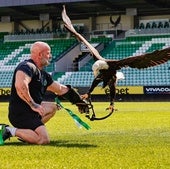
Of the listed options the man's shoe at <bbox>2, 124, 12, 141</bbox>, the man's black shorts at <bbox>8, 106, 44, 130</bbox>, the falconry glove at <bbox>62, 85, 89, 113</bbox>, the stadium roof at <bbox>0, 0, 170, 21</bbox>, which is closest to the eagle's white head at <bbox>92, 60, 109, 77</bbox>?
the falconry glove at <bbox>62, 85, 89, 113</bbox>

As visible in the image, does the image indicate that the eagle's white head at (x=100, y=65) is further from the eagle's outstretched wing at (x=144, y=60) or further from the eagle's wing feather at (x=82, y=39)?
the eagle's wing feather at (x=82, y=39)

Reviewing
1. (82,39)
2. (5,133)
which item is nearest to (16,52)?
(82,39)

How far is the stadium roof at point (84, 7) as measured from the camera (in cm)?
4450

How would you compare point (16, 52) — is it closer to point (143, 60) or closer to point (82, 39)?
point (82, 39)

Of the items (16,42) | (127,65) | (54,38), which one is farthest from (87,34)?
(127,65)

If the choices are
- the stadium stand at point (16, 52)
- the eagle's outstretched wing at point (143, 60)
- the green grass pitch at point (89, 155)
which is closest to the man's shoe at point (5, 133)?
the green grass pitch at point (89, 155)

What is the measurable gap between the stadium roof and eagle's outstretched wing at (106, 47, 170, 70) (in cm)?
3472

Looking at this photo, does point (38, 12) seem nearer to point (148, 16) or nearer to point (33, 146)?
point (148, 16)

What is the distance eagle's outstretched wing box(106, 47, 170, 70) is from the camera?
9000 mm

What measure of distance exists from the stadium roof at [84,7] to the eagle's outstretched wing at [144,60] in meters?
34.7

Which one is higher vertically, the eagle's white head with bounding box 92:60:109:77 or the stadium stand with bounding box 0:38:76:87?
the eagle's white head with bounding box 92:60:109:77

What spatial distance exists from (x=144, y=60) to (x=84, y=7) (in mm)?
38732

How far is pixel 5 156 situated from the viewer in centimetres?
672

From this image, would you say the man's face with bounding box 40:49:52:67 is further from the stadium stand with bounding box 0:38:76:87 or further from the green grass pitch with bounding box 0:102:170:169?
the stadium stand with bounding box 0:38:76:87
